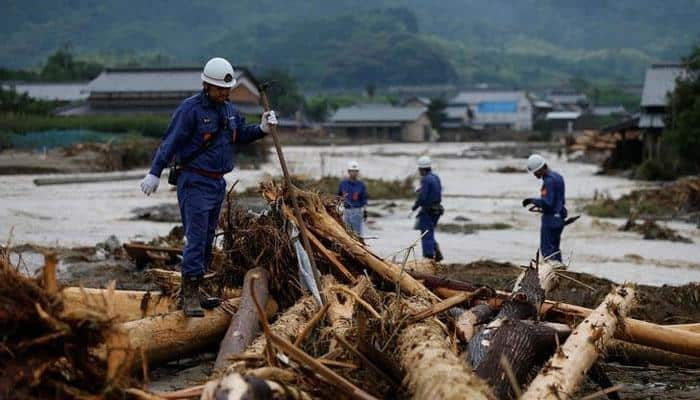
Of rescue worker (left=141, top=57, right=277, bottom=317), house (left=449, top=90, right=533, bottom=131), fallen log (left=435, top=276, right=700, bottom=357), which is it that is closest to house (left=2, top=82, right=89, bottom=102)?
house (left=449, top=90, right=533, bottom=131)

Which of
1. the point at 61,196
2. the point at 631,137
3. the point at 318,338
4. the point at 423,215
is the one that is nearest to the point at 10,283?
the point at 318,338

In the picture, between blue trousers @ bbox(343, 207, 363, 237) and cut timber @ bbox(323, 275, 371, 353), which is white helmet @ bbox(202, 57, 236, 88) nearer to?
cut timber @ bbox(323, 275, 371, 353)

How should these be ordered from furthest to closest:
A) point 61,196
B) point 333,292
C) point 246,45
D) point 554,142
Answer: point 246,45
point 554,142
point 61,196
point 333,292

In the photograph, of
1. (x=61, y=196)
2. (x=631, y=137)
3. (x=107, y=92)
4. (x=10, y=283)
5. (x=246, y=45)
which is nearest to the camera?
(x=10, y=283)

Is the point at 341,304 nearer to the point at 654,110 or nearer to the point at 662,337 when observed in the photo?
the point at 662,337

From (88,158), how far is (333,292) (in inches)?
1127

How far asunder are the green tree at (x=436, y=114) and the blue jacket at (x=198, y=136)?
83.6 m

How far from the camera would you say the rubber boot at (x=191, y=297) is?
6340mm

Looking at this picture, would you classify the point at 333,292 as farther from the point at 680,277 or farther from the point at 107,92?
the point at 107,92

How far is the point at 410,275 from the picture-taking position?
7.03 m

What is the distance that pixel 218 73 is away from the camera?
21.2ft

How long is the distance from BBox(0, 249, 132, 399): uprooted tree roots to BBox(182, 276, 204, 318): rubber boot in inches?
91.1

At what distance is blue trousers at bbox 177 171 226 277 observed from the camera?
6410 mm

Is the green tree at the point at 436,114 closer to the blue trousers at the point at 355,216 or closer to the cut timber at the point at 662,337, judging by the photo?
the blue trousers at the point at 355,216
